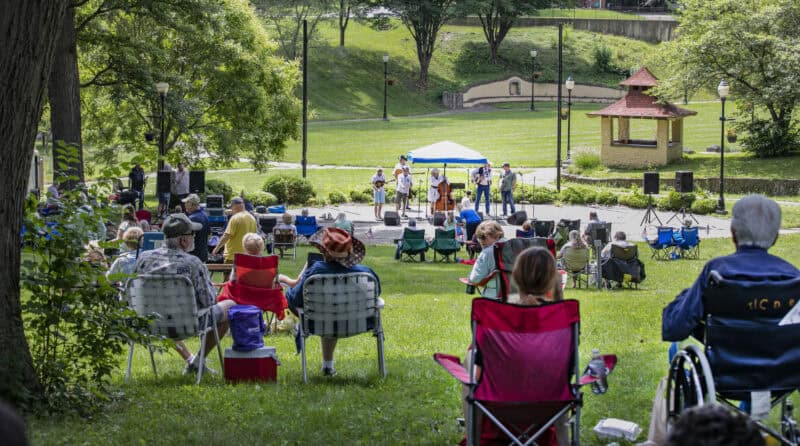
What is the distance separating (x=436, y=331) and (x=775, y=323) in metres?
6.48

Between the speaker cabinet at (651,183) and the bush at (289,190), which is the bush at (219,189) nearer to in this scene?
the bush at (289,190)

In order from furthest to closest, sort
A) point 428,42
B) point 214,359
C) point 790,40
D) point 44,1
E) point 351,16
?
1. point 351,16
2. point 428,42
3. point 790,40
4. point 214,359
5. point 44,1

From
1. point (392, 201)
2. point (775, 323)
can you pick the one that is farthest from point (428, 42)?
point (775, 323)

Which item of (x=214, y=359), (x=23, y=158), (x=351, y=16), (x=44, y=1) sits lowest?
(x=214, y=359)

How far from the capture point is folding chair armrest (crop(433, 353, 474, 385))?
5.73m

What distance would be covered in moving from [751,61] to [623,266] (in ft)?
96.1

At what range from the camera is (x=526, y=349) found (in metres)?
5.62

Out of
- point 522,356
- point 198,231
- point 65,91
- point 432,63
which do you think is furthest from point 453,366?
point 432,63

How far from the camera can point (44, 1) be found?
661 cm

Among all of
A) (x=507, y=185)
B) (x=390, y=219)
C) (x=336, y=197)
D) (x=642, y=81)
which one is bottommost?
(x=390, y=219)

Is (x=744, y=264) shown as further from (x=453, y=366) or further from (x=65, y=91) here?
(x=65, y=91)

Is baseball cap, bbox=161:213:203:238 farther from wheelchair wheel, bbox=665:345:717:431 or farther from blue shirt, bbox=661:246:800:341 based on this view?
wheelchair wheel, bbox=665:345:717:431

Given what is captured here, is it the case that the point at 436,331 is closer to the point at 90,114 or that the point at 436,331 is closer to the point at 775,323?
the point at 775,323

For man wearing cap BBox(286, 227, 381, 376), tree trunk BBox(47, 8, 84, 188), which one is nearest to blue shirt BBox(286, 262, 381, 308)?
man wearing cap BBox(286, 227, 381, 376)
